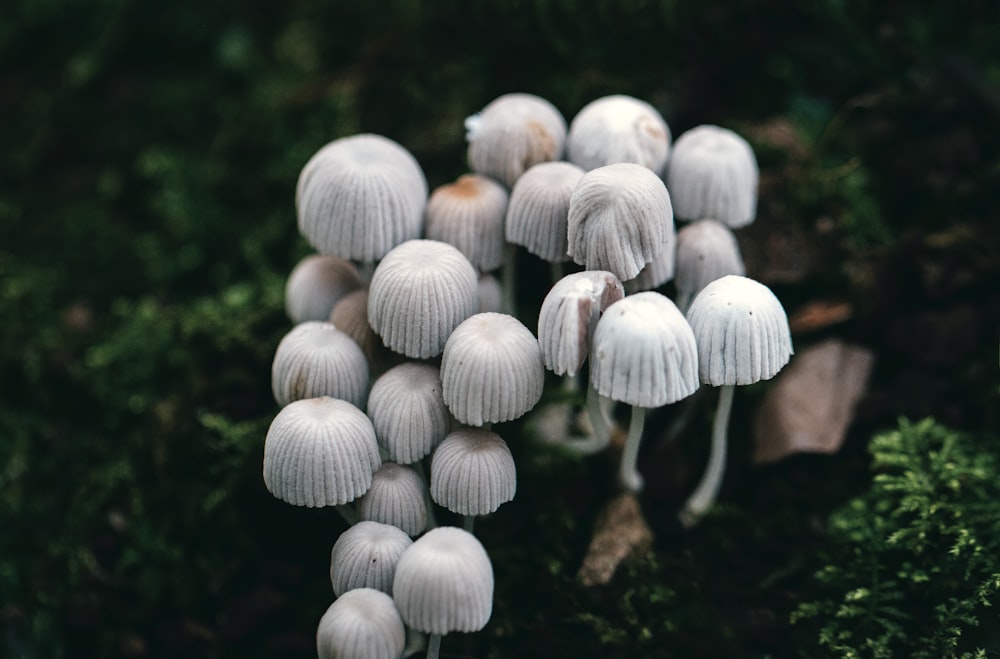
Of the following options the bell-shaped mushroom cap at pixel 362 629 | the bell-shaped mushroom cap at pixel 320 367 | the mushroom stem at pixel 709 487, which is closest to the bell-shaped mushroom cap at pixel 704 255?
the mushroom stem at pixel 709 487

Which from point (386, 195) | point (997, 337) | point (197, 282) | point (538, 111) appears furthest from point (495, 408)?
point (197, 282)

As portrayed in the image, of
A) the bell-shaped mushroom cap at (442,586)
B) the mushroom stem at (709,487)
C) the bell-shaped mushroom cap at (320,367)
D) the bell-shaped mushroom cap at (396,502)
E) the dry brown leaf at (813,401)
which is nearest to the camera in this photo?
the bell-shaped mushroom cap at (442,586)

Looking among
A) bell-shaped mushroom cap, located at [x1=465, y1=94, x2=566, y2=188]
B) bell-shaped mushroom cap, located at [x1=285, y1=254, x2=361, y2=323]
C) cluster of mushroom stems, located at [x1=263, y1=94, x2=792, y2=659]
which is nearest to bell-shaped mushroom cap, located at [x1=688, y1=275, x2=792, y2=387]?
cluster of mushroom stems, located at [x1=263, y1=94, x2=792, y2=659]

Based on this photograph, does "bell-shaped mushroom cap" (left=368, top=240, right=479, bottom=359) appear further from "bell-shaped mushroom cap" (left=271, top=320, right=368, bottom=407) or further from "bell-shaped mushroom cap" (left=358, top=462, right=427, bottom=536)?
"bell-shaped mushroom cap" (left=358, top=462, right=427, bottom=536)

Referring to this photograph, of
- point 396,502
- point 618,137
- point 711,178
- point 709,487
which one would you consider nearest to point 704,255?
point 711,178

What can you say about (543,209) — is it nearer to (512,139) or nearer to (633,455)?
(512,139)

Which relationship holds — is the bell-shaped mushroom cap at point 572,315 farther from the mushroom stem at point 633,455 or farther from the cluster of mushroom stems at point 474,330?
the mushroom stem at point 633,455
